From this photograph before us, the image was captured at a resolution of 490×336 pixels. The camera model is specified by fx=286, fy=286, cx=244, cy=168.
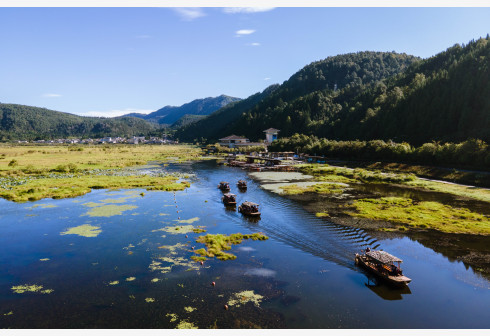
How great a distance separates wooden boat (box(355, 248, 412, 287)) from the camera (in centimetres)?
2708

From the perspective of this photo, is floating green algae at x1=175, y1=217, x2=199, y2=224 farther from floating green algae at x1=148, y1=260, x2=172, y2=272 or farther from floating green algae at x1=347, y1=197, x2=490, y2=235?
floating green algae at x1=347, y1=197, x2=490, y2=235

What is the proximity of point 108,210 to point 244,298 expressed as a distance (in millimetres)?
37339

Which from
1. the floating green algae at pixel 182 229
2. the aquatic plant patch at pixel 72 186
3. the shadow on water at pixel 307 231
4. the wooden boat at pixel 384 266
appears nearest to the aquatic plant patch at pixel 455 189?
the shadow on water at pixel 307 231

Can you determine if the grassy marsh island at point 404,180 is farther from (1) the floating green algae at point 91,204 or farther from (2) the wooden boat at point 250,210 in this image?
(1) the floating green algae at point 91,204

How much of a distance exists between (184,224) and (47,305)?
875 inches

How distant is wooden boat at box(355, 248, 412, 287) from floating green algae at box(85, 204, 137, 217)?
132 feet

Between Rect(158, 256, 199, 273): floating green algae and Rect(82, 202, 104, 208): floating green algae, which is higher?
Rect(82, 202, 104, 208): floating green algae

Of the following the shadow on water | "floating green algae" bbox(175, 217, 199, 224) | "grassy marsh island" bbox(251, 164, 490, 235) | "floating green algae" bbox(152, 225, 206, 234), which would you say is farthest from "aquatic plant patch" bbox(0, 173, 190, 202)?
the shadow on water

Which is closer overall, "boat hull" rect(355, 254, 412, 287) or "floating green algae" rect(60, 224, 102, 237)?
"boat hull" rect(355, 254, 412, 287)

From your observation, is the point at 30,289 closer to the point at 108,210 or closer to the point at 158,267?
the point at 158,267

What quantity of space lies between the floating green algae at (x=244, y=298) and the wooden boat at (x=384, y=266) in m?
12.4

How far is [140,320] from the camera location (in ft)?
71.9

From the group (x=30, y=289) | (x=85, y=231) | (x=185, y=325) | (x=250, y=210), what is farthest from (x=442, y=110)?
(x=30, y=289)

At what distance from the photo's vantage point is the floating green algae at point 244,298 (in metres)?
24.1
